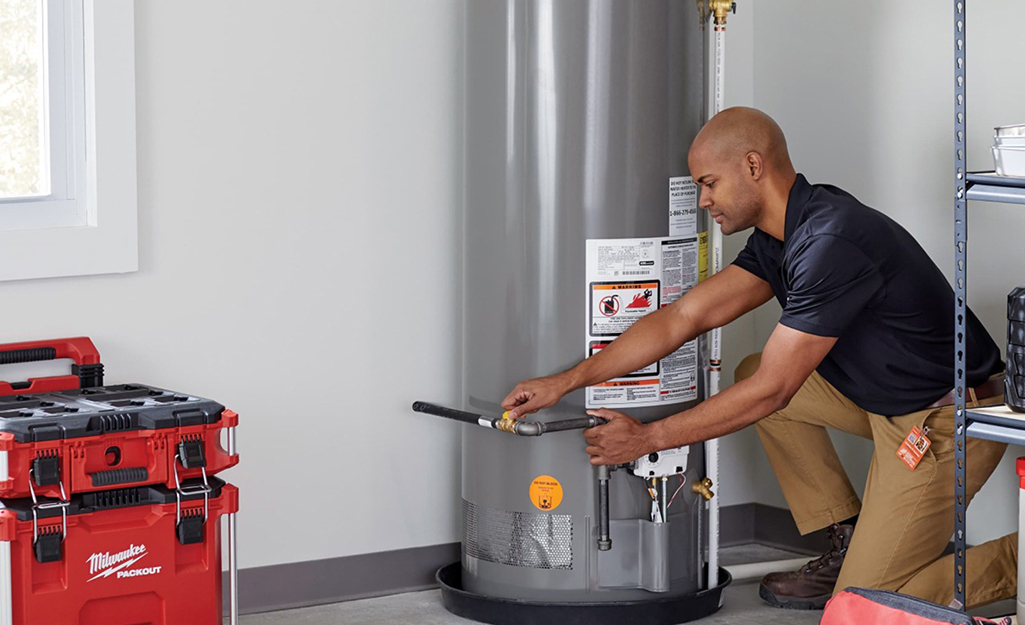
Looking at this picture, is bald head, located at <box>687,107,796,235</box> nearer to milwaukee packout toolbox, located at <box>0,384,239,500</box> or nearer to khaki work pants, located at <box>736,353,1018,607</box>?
khaki work pants, located at <box>736,353,1018,607</box>

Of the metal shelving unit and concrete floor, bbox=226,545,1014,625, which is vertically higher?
the metal shelving unit

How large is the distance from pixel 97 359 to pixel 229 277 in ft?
1.16

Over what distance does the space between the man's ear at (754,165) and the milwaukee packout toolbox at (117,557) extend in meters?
1.20

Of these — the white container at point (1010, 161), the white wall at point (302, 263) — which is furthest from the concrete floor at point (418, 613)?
the white container at point (1010, 161)

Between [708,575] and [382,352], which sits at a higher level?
[382,352]

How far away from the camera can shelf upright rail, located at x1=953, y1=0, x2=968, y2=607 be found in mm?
2516

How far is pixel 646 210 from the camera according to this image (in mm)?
2906

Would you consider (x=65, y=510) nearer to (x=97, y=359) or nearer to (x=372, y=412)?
(x=97, y=359)

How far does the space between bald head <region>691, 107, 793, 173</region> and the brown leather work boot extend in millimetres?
926

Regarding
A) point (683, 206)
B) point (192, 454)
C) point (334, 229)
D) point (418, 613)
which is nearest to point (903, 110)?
point (683, 206)

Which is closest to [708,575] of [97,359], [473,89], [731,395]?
[731,395]

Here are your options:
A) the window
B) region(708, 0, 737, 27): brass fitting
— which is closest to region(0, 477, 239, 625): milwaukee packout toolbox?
the window

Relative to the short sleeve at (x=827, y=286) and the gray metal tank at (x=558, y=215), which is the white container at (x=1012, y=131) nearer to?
the short sleeve at (x=827, y=286)

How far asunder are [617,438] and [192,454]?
872 millimetres
